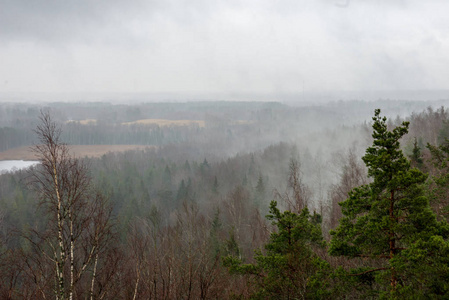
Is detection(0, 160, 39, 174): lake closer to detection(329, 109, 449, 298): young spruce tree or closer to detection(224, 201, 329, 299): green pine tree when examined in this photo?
detection(224, 201, 329, 299): green pine tree

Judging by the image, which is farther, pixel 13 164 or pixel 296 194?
pixel 13 164

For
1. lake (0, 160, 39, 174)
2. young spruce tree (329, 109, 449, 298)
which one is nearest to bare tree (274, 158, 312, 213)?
young spruce tree (329, 109, 449, 298)

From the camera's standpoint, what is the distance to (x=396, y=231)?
6199 millimetres

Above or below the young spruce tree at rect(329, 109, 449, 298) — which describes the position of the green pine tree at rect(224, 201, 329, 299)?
below

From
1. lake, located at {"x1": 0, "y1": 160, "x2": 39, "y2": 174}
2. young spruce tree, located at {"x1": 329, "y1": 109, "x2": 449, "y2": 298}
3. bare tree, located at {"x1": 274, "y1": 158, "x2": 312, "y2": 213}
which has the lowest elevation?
lake, located at {"x1": 0, "y1": 160, "x2": 39, "y2": 174}

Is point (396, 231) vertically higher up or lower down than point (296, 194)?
higher up

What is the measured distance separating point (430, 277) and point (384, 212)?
1417 mm

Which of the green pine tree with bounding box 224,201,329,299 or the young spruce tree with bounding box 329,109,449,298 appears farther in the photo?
the green pine tree with bounding box 224,201,329,299

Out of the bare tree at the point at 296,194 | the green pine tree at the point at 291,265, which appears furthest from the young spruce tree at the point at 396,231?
the bare tree at the point at 296,194

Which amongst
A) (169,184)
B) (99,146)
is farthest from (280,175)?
(99,146)

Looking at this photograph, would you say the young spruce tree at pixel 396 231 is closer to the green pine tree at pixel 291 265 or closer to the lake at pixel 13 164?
the green pine tree at pixel 291 265

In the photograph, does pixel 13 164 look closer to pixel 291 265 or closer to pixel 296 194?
pixel 296 194

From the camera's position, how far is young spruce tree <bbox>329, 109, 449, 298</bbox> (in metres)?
5.64

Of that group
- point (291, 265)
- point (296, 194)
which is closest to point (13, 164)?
point (296, 194)
